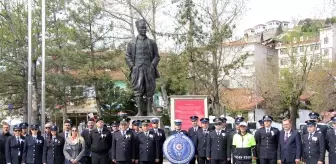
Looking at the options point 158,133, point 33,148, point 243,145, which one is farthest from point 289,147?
point 33,148

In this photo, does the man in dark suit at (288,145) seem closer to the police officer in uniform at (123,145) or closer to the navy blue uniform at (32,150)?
the police officer in uniform at (123,145)


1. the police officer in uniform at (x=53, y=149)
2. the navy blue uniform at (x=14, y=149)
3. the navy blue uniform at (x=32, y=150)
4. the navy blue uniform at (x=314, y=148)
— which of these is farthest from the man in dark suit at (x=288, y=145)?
the navy blue uniform at (x=14, y=149)

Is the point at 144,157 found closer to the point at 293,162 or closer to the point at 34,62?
the point at 293,162

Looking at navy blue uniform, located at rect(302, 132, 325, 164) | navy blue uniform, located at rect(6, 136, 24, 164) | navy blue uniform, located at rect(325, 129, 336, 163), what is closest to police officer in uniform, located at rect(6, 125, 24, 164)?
navy blue uniform, located at rect(6, 136, 24, 164)

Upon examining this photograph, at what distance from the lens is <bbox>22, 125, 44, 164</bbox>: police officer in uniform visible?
11.1 metres

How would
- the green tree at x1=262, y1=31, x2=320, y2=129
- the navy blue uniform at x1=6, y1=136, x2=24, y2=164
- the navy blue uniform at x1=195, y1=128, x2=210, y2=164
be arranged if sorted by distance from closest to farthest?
the navy blue uniform at x1=6, y1=136, x2=24, y2=164
the navy blue uniform at x1=195, y1=128, x2=210, y2=164
the green tree at x1=262, y1=31, x2=320, y2=129

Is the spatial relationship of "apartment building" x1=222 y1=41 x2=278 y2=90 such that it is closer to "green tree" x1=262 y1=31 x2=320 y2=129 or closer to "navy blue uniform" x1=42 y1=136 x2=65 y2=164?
"green tree" x1=262 y1=31 x2=320 y2=129

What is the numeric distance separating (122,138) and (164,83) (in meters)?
18.0

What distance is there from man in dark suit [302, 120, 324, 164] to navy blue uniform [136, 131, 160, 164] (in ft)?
11.3

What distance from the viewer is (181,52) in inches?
1014

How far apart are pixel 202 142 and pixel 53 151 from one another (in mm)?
3553

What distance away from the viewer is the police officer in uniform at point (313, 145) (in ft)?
32.8

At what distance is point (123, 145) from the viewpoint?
1081 centimetres

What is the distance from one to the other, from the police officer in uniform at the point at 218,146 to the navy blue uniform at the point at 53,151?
11.4 ft
